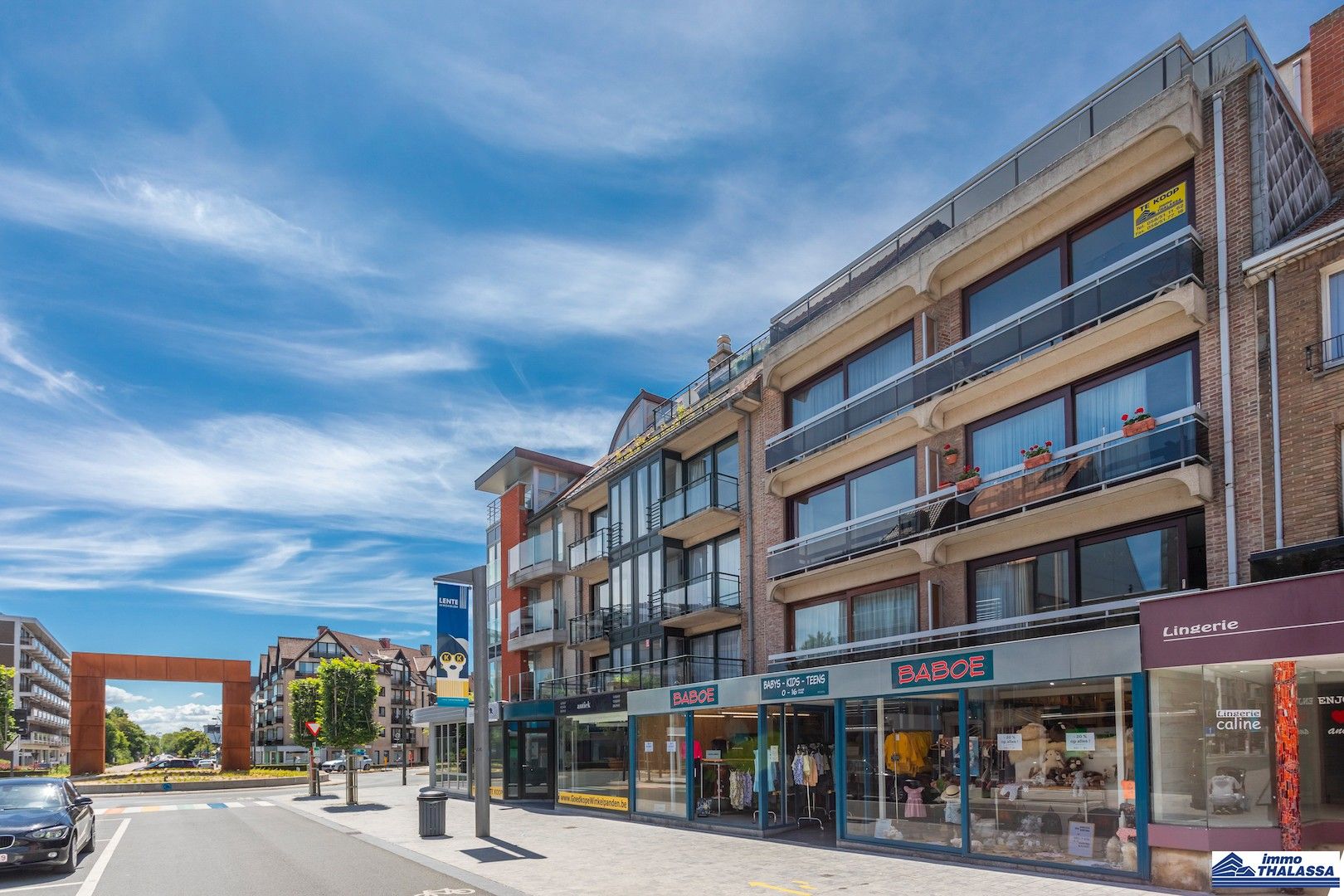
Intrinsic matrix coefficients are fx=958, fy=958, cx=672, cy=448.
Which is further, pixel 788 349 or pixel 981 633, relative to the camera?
pixel 788 349

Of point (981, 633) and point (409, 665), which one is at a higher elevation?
point (981, 633)

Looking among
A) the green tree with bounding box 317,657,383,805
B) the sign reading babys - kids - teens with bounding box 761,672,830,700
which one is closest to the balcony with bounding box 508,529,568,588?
the green tree with bounding box 317,657,383,805

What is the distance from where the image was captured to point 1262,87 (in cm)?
1359

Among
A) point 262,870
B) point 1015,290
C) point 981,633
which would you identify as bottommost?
point 262,870

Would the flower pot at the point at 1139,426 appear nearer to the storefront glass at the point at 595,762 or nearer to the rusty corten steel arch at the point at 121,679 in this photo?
the storefront glass at the point at 595,762

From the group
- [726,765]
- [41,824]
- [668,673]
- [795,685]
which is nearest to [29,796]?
[41,824]

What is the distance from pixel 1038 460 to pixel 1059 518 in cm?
98

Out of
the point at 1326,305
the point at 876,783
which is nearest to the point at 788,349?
the point at 876,783

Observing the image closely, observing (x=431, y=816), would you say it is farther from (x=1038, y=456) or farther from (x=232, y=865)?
(x=1038, y=456)

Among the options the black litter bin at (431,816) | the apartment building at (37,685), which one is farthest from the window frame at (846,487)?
the apartment building at (37,685)

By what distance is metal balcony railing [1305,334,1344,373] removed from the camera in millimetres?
12219

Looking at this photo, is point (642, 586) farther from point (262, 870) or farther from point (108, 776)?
point (108, 776)

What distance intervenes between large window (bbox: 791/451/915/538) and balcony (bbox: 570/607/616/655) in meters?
8.40

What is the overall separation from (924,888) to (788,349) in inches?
514
